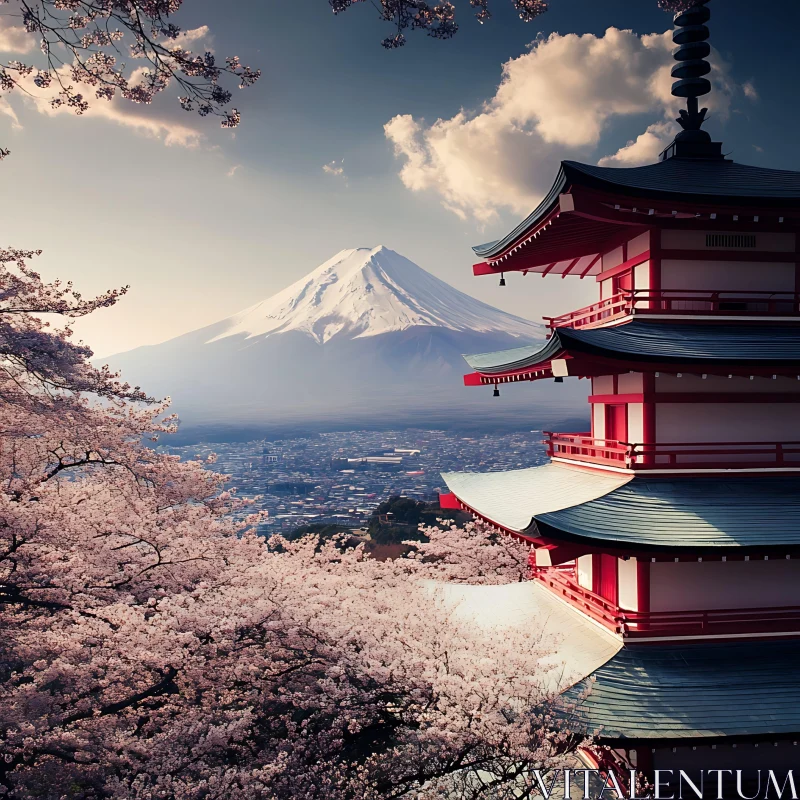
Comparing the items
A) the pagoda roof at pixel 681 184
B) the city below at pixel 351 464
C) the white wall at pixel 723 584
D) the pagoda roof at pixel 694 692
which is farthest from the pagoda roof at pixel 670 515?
the city below at pixel 351 464

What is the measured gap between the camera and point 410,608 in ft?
38.4

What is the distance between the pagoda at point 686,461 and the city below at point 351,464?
1813 inches

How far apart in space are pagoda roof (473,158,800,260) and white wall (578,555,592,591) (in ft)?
19.7

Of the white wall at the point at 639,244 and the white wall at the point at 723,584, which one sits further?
the white wall at the point at 639,244

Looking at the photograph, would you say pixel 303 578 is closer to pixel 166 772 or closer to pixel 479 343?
pixel 166 772

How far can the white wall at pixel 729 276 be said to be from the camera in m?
10.9

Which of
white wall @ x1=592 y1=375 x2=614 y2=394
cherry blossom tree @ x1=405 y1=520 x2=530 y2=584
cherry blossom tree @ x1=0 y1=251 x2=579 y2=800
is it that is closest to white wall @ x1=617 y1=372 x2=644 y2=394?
white wall @ x1=592 y1=375 x2=614 y2=394

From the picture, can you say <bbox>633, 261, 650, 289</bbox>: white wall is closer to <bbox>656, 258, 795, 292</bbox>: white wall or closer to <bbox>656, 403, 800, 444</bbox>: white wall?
<bbox>656, 258, 795, 292</bbox>: white wall

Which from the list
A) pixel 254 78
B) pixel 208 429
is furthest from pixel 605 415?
pixel 208 429

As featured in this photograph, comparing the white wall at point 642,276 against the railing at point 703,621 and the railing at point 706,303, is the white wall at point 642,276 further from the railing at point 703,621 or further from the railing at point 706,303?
the railing at point 703,621

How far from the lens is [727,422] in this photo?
10.6 meters

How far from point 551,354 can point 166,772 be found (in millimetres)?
8327

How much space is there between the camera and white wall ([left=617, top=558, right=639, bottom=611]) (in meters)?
9.99

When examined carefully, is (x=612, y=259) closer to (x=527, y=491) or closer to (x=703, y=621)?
(x=527, y=491)
